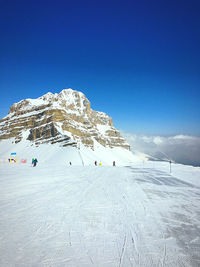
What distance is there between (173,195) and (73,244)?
19.4 feet

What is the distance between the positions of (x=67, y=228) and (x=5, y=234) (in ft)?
5.21

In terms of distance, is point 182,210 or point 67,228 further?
point 182,210

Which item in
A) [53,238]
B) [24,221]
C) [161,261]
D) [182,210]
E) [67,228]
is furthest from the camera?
[182,210]

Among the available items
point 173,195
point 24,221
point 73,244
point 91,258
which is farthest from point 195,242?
point 24,221

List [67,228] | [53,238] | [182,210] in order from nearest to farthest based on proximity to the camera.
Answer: [53,238]
[67,228]
[182,210]

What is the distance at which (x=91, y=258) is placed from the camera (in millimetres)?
2812

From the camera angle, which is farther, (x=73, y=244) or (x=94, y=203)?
(x=94, y=203)

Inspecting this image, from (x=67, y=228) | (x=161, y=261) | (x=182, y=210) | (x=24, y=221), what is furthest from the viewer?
(x=182, y=210)

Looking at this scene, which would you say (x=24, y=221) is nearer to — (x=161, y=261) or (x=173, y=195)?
(x=161, y=261)

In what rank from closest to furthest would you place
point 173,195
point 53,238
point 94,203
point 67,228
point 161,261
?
point 161,261, point 53,238, point 67,228, point 94,203, point 173,195

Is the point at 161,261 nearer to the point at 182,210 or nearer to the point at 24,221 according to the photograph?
the point at 182,210

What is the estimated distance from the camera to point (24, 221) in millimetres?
4262

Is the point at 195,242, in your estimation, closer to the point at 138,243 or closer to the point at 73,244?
the point at 138,243

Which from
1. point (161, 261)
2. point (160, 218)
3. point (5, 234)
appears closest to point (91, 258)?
point (161, 261)
